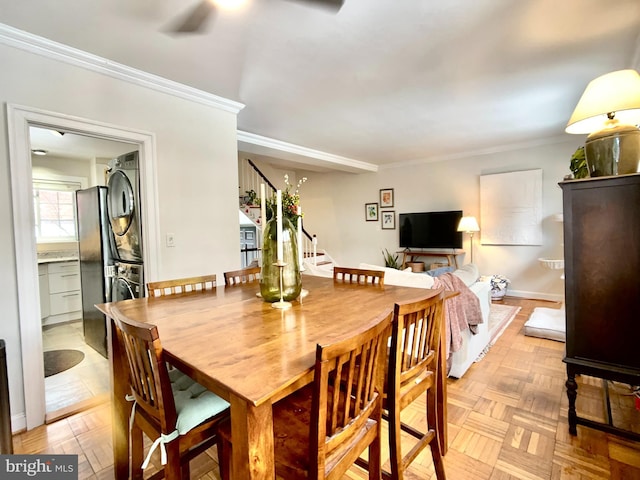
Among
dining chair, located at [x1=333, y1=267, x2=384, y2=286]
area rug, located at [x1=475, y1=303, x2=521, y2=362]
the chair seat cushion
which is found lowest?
area rug, located at [x1=475, y1=303, x2=521, y2=362]

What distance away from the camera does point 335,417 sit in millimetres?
933

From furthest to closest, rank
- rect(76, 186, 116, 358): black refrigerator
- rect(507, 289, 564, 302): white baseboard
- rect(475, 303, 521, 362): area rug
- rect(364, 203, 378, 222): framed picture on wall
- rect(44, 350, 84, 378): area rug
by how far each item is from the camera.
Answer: rect(364, 203, 378, 222): framed picture on wall → rect(507, 289, 564, 302): white baseboard → rect(475, 303, 521, 362): area rug → rect(76, 186, 116, 358): black refrigerator → rect(44, 350, 84, 378): area rug

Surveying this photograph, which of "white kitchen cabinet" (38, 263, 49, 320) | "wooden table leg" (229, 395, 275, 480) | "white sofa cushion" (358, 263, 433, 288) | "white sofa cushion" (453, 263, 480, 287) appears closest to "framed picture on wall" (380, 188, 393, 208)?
"white sofa cushion" (453, 263, 480, 287)

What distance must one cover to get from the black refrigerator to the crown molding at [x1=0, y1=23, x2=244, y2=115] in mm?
1124

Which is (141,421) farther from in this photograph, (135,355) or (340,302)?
(340,302)

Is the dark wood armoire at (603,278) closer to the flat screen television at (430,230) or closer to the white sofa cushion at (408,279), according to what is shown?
the white sofa cushion at (408,279)

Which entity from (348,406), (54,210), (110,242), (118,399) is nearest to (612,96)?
(348,406)

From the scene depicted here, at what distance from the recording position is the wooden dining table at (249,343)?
793mm

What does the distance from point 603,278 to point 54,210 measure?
6.02 metres

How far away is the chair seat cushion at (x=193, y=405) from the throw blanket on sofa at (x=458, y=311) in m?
1.72

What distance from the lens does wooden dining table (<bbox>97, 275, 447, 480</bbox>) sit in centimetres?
79

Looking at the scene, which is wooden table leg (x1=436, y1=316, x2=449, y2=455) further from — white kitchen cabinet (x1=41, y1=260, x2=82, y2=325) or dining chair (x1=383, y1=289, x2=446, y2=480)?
white kitchen cabinet (x1=41, y1=260, x2=82, y2=325)

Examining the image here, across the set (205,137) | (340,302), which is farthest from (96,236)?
(340,302)

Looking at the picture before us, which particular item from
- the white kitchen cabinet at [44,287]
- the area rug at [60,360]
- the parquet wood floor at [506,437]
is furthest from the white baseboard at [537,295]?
the white kitchen cabinet at [44,287]
